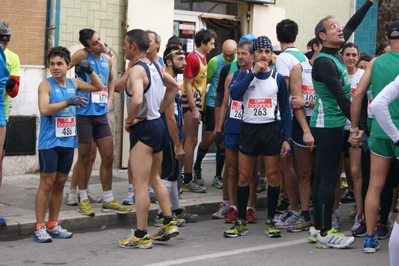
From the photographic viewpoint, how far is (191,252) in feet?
23.4

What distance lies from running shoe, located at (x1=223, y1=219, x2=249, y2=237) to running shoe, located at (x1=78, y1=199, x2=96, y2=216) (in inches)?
60.0

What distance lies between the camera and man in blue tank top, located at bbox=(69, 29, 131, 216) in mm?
8602

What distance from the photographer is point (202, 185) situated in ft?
34.4

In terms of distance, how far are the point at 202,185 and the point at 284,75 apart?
2.52 metres

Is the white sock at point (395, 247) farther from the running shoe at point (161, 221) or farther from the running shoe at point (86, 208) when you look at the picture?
the running shoe at point (86, 208)

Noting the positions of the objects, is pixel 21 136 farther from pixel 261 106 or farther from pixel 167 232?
pixel 261 106

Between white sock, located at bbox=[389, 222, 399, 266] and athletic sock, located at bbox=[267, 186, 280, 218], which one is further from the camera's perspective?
athletic sock, located at bbox=[267, 186, 280, 218]

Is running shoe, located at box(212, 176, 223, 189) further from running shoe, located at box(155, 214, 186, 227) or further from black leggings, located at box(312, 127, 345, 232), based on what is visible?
black leggings, located at box(312, 127, 345, 232)

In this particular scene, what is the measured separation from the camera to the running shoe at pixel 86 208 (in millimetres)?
→ 8340

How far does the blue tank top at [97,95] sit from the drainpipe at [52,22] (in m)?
2.08

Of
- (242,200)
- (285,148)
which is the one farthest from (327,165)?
(242,200)

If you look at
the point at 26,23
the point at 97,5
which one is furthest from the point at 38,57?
the point at 97,5

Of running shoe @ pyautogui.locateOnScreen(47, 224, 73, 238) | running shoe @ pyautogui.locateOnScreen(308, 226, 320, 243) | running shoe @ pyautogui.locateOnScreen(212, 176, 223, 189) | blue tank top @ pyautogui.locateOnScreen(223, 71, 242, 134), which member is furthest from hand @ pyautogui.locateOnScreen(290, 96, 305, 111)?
running shoe @ pyautogui.locateOnScreen(212, 176, 223, 189)

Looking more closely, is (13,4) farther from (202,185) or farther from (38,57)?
(202,185)
